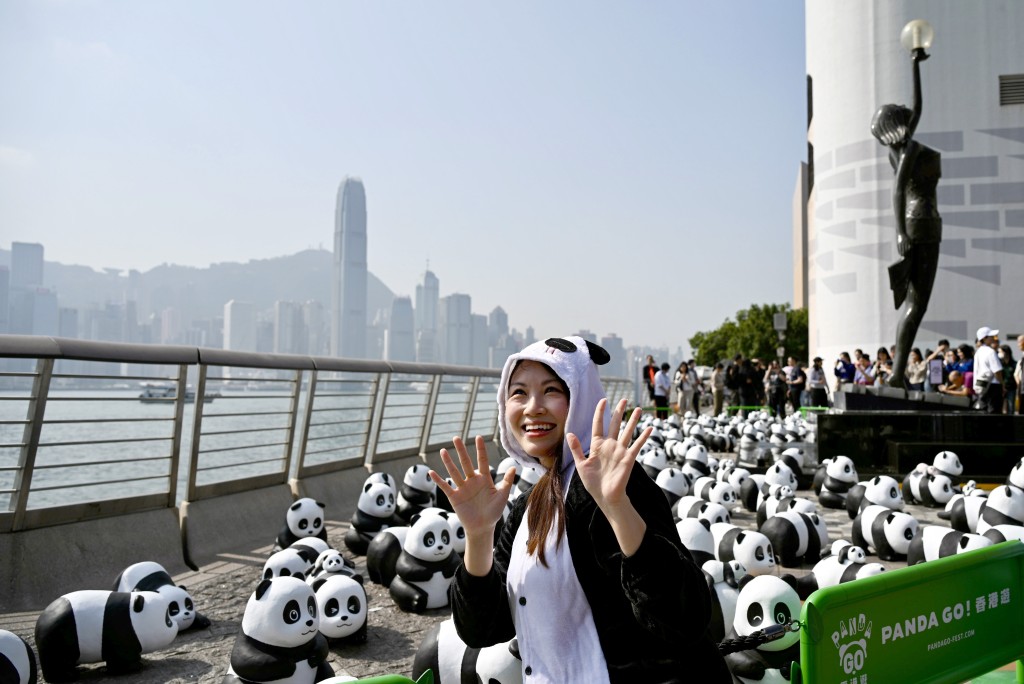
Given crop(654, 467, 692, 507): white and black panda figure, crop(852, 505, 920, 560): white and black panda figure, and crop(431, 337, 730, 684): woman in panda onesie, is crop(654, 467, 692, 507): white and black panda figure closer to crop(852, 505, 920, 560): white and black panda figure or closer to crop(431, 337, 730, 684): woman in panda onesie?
crop(852, 505, 920, 560): white and black panda figure

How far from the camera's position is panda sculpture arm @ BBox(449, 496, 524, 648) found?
2326mm

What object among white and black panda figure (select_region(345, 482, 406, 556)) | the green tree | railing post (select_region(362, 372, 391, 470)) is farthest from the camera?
the green tree

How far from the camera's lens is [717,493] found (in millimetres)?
8234

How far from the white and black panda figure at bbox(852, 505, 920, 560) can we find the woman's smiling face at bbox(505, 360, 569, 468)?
201 inches

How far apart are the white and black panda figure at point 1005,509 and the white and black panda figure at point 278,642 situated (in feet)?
17.6

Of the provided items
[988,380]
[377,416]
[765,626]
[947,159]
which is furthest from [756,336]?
[765,626]

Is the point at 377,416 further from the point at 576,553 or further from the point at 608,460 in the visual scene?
the point at 608,460

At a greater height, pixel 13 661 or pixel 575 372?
pixel 575 372

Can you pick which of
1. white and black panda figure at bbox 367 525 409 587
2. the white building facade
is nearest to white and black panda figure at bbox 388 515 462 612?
white and black panda figure at bbox 367 525 409 587

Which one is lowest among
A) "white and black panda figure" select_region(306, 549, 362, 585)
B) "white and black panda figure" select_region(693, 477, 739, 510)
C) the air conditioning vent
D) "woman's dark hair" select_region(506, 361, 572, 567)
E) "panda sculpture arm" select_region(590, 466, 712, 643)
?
"white and black panda figure" select_region(306, 549, 362, 585)

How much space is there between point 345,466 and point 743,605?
20.2 feet

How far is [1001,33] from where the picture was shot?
30.0 metres

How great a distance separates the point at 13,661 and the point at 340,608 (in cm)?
167

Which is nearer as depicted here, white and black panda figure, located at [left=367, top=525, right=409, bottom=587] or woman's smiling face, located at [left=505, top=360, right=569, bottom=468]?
woman's smiling face, located at [left=505, top=360, right=569, bottom=468]
